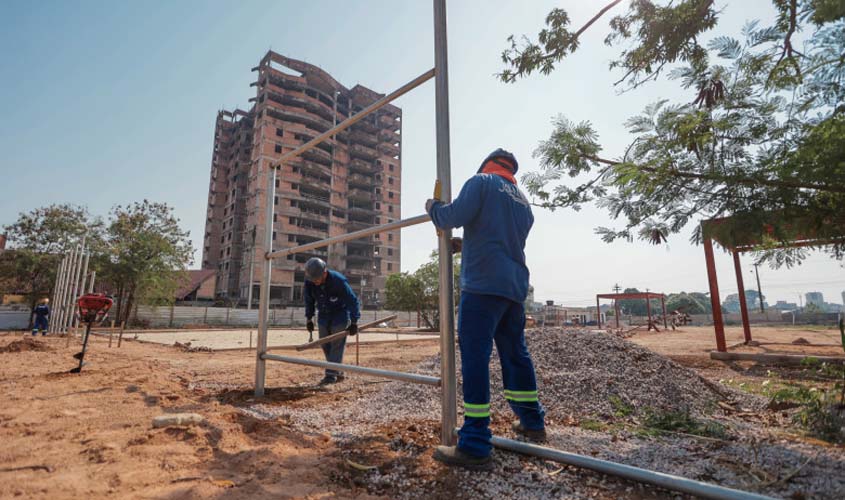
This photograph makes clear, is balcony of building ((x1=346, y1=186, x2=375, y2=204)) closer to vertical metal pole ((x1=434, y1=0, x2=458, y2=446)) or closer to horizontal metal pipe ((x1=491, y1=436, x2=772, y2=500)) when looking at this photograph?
vertical metal pole ((x1=434, y1=0, x2=458, y2=446))

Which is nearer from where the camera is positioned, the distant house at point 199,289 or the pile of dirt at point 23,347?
the pile of dirt at point 23,347

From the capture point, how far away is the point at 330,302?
196 inches

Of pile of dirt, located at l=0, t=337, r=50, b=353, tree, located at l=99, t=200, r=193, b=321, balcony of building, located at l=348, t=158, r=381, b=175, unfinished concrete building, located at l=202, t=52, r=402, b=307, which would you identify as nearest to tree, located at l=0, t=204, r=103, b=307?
tree, located at l=99, t=200, r=193, b=321

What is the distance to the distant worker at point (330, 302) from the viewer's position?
4746mm

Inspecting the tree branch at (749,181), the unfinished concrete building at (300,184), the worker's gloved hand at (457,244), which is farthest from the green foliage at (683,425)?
the unfinished concrete building at (300,184)

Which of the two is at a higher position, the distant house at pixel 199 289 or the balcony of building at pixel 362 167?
the balcony of building at pixel 362 167

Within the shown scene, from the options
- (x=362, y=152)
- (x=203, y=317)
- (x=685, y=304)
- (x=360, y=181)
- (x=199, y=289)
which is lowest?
(x=203, y=317)

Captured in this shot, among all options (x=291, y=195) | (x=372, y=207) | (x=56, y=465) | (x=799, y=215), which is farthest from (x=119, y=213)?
(x=372, y=207)

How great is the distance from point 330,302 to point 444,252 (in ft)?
10.5

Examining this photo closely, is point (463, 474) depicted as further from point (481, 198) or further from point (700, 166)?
point (700, 166)

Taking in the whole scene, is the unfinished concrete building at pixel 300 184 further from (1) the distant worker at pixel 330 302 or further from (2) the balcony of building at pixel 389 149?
(1) the distant worker at pixel 330 302

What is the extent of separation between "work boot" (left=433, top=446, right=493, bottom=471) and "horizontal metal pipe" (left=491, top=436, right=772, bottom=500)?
12cm

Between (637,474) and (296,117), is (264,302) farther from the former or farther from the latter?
(296,117)

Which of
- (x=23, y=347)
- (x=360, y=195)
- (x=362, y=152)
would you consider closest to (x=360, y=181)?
(x=360, y=195)
